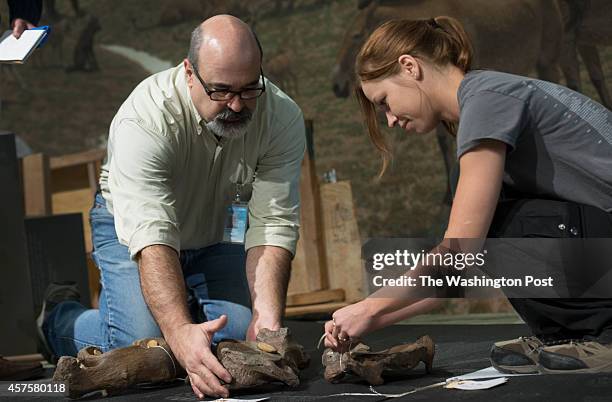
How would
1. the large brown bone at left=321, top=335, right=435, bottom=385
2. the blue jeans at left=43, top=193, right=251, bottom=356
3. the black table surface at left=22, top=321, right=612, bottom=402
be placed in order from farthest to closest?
the blue jeans at left=43, top=193, right=251, bottom=356 < the large brown bone at left=321, top=335, right=435, bottom=385 < the black table surface at left=22, top=321, right=612, bottom=402

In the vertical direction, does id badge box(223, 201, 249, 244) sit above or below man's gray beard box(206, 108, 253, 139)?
below

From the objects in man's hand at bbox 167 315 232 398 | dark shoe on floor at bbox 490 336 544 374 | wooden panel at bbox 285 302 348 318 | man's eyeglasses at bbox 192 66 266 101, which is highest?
man's eyeglasses at bbox 192 66 266 101

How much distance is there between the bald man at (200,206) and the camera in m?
3.04

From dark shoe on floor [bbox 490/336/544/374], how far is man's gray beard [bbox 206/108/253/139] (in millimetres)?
1116

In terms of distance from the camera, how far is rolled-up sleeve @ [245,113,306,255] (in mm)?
3486

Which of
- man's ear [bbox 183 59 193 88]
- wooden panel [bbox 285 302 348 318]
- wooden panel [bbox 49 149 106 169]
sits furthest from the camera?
wooden panel [bbox 49 149 106 169]

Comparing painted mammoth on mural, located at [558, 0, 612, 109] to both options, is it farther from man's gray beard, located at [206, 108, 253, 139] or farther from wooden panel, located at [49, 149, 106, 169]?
man's gray beard, located at [206, 108, 253, 139]

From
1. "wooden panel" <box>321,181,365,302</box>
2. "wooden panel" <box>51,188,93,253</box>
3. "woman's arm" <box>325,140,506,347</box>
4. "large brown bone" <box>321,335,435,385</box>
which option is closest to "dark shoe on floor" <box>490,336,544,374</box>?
"large brown bone" <box>321,335,435,385</box>

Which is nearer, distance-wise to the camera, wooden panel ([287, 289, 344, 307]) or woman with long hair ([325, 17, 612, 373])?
woman with long hair ([325, 17, 612, 373])

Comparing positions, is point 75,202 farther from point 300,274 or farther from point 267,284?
point 267,284

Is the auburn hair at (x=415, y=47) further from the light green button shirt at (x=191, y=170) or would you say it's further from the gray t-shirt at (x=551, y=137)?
the light green button shirt at (x=191, y=170)

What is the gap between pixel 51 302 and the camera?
4406mm

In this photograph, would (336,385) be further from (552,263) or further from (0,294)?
(0,294)

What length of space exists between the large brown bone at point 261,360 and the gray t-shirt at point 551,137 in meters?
0.85
